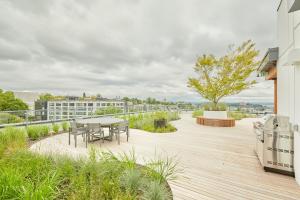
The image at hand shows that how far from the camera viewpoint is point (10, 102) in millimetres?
23734

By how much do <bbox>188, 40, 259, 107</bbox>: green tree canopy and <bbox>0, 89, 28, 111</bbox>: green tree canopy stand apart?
83.7 feet

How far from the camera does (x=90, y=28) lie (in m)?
7.44

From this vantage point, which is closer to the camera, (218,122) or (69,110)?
(69,110)

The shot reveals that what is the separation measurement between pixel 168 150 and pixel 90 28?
22.8 ft

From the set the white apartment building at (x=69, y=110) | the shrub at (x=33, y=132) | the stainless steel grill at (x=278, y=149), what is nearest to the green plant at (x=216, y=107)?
the stainless steel grill at (x=278, y=149)

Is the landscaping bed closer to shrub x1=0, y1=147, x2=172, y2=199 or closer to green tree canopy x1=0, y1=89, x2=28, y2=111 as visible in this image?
shrub x1=0, y1=147, x2=172, y2=199

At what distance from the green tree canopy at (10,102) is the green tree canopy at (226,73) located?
2552cm

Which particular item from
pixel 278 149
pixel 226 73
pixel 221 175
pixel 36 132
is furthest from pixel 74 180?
pixel 226 73

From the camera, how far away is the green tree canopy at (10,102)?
2250cm

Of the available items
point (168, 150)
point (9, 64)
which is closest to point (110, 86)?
point (9, 64)

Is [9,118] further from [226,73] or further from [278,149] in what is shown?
[226,73]

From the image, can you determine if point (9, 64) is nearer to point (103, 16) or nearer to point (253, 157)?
point (103, 16)

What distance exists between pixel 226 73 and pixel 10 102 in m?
31.1

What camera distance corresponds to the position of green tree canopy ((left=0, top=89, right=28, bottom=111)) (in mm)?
22500
